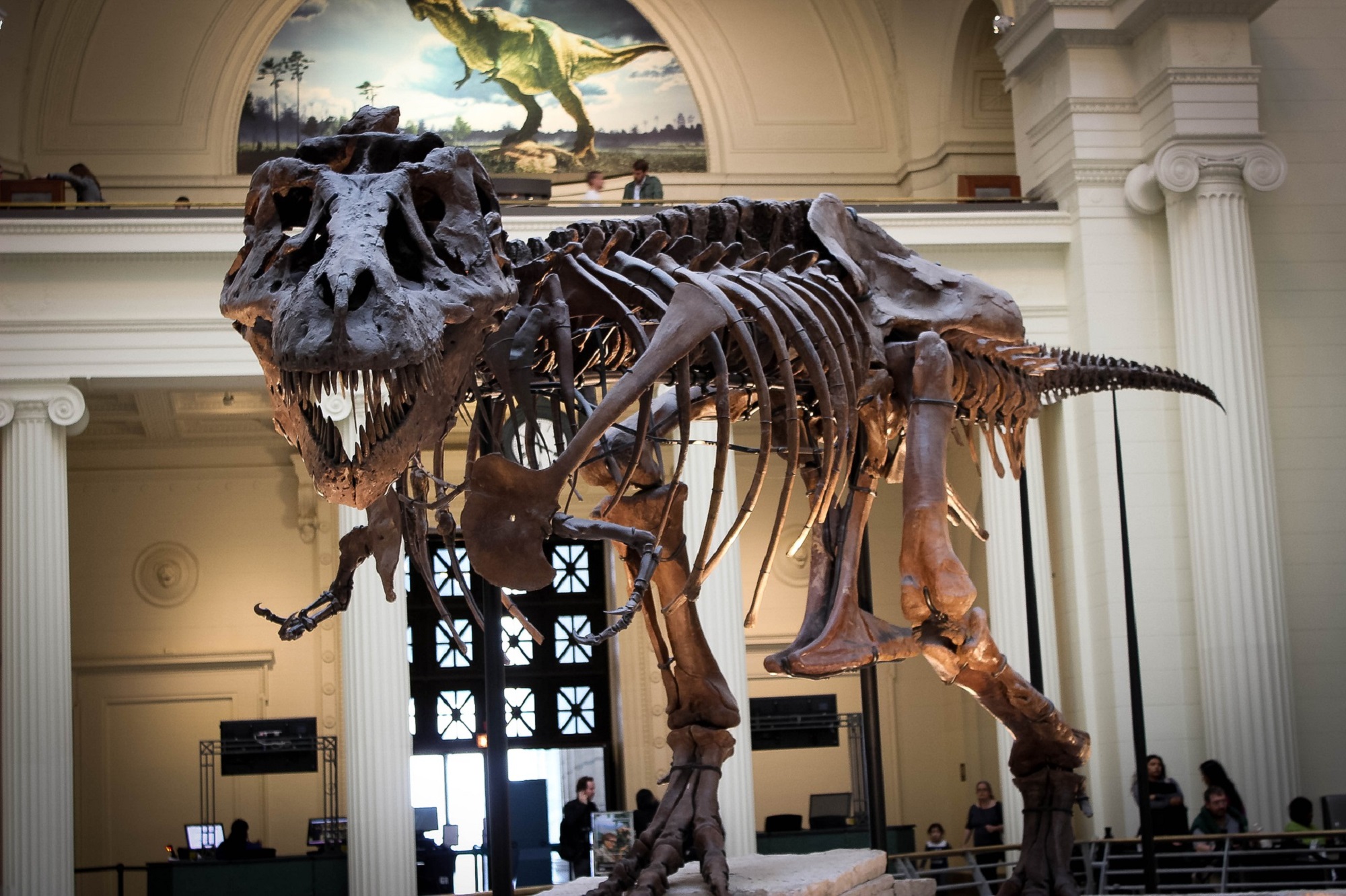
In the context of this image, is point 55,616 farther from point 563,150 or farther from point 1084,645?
point 1084,645

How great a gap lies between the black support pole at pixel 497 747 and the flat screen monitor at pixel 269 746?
11.4m

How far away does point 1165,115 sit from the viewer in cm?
1870

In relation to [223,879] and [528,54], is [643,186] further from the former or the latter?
[223,879]

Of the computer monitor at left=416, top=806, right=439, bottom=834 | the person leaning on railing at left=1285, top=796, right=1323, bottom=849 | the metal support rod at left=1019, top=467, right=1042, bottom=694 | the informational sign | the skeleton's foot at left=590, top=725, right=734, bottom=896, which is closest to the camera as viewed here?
the skeleton's foot at left=590, top=725, right=734, bottom=896

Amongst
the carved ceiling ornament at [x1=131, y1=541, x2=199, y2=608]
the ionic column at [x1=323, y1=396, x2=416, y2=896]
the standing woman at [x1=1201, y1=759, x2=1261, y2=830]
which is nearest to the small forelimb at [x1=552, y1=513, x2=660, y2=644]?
the standing woman at [x1=1201, y1=759, x2=1261, y2=830]

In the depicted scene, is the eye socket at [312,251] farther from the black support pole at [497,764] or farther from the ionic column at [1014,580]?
the ionic column at [1014,580]

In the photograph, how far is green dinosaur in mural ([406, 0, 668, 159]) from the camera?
22.7 m

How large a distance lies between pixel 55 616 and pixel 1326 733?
13687 mm

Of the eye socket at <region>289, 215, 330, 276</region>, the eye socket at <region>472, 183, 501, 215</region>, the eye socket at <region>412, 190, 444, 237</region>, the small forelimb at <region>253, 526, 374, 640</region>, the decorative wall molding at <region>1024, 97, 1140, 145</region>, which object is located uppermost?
the decorative wall molding at <region>1024, 97, 1140, 145</region>

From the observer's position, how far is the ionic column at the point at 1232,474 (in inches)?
685

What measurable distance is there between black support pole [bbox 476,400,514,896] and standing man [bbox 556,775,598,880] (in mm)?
A: 9290

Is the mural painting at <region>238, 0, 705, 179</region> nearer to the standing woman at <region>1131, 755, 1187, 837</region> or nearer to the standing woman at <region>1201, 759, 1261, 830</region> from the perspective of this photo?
the standing woman at <region>1131, 755, 1187, 837</region>

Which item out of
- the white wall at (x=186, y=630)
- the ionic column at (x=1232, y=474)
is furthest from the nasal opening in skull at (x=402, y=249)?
the white wall at (x=186, y=630)

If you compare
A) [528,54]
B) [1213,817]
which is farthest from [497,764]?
[528,54]
